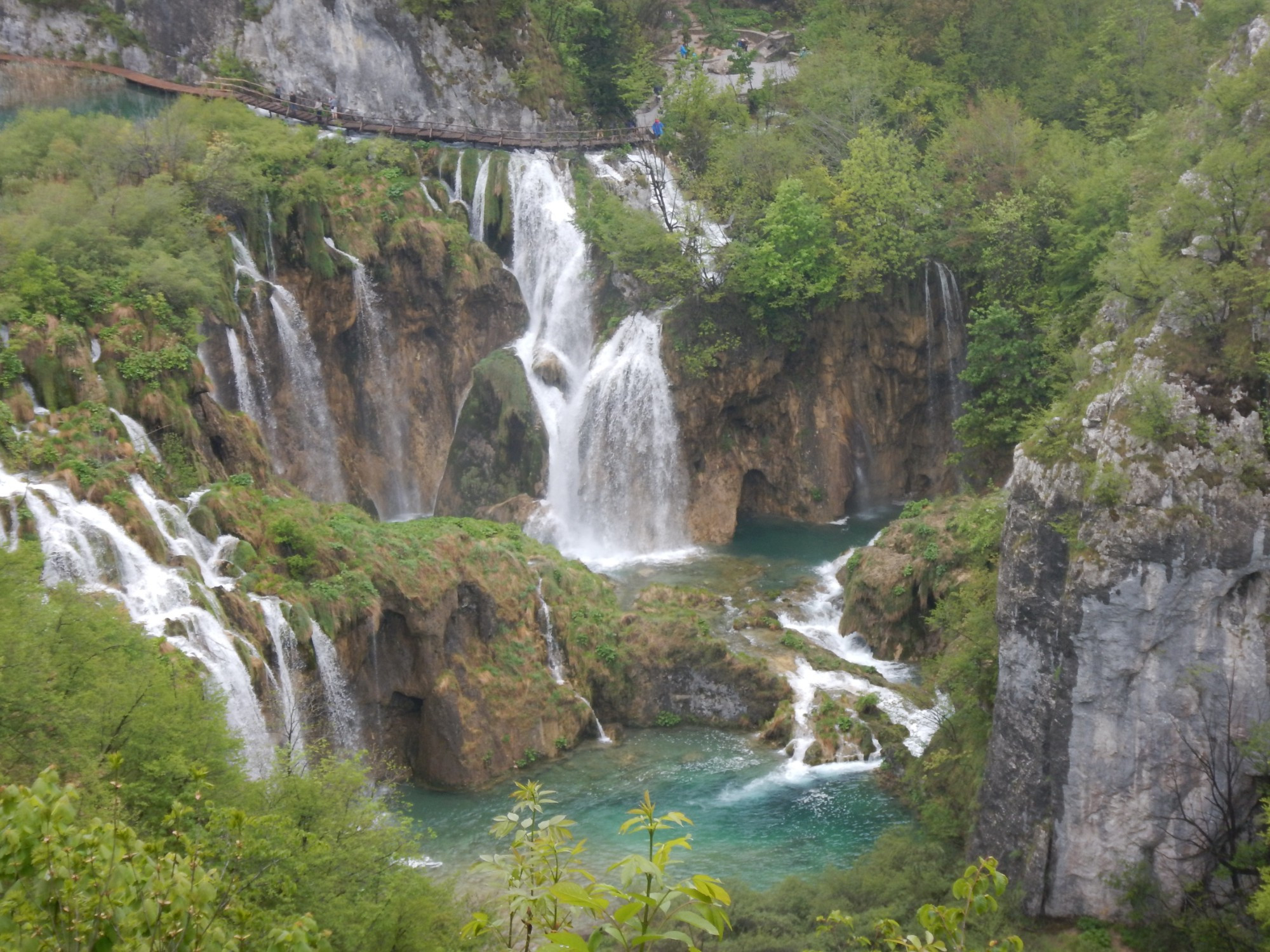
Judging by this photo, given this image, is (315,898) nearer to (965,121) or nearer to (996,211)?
(996,211)

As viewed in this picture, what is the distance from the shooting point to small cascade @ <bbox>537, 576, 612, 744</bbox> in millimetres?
23000

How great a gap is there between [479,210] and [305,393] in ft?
31.7

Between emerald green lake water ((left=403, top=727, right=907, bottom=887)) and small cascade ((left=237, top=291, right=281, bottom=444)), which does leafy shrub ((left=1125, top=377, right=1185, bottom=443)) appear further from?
small cascade ((left=237, top=291, right=281, bottom=444))

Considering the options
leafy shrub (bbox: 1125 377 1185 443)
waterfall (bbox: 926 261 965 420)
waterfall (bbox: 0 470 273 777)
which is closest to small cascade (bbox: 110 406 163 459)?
waterfall (bbox: 0 470 273 777)

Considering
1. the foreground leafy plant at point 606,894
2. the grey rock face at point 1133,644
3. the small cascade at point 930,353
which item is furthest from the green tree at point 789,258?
the foreground leafy plant at point 606,894

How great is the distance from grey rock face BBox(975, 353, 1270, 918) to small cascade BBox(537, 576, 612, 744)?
9269mm

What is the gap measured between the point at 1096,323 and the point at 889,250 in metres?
11.2

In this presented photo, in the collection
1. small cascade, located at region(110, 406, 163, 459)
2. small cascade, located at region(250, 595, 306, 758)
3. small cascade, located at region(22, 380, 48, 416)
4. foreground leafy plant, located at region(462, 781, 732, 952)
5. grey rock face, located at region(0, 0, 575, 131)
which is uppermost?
grey rock face, located at region(0, 0, 575, 131)

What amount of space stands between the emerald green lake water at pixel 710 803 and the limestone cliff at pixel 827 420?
42.9 feet

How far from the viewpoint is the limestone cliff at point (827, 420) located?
34625 mm

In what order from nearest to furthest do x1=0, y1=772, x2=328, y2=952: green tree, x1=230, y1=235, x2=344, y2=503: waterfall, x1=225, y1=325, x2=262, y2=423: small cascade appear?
1. x1=0, y1=772, x2=328, y2=952: green tree
2. x1=225, y1=325, x2=262, y2=423: small cascade
3. x1=230, y1=235, x2=344, y2=503: waterfall

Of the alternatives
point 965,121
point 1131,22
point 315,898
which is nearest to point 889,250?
point 965,121

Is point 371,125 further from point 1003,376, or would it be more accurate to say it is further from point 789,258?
point 1003,376

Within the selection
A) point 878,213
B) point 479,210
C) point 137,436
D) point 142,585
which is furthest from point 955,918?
point 479,210
